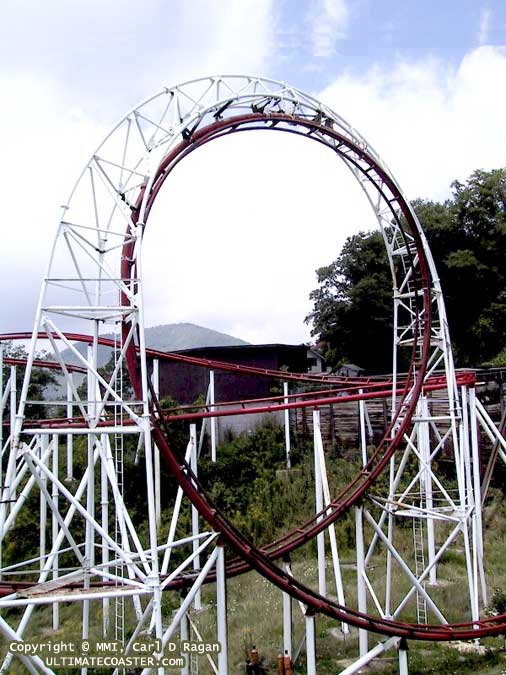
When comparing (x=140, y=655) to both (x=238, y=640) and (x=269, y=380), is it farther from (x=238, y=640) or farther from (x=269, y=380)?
(x=269, y=380)

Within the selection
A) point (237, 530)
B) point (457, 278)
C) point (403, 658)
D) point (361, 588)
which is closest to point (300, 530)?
point (361, 588)

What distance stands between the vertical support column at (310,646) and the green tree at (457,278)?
20712 mm

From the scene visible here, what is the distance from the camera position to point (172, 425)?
69.3 feet

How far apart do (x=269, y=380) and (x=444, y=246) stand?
11524mm

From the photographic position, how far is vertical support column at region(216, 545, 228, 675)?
8.55 metres

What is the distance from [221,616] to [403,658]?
289 cm

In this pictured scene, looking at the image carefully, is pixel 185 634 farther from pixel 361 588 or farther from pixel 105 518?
pixel 361 588

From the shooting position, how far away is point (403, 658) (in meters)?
9.43

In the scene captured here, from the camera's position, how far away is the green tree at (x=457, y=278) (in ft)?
92.1

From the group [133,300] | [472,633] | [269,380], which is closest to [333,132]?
[133,300]

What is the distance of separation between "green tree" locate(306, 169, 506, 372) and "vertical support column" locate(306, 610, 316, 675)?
20712mm

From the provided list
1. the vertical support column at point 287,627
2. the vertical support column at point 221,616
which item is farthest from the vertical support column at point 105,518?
the vertical support column at point 287,627

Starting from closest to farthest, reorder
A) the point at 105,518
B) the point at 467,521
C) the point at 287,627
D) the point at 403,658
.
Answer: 1. the point at 403,658
2. the point at 287,627
3. the point at 105,518
4. the point at 467,521

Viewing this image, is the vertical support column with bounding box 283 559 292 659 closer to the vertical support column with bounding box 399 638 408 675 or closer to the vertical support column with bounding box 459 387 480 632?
the vertical support column with bounding box 399 638 408 675
